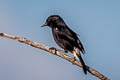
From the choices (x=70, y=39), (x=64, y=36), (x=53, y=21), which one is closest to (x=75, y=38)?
(x=70, y=39)

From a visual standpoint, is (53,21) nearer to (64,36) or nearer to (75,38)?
(64,36)

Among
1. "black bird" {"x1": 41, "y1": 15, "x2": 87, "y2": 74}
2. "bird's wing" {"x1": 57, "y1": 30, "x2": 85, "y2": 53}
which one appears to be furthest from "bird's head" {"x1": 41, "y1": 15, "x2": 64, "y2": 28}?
"bird's wing" {"x1": 57, "y1": 30, "x2": 85, "y2": 53}

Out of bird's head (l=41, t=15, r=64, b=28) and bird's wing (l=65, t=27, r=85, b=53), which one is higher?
bird's head (l=41, t=15, r=64, b=28)

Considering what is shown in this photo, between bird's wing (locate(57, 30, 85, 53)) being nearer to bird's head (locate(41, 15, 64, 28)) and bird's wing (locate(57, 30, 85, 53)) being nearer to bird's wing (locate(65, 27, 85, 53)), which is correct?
bird's wing (locate(65, 27, 85, 53))

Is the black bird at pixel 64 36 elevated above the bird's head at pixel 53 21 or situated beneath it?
situated beneath

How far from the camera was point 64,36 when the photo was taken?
8578 millimetres

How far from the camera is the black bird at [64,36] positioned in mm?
8117

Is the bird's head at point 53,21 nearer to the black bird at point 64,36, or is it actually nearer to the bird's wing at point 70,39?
the black bird at point 64,36

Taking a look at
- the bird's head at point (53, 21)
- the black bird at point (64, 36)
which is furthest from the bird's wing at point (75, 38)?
the bird's head at point (53, 21)

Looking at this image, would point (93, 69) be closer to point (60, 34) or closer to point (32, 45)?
point (32, 45)

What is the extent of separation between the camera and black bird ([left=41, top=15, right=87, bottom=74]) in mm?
8117

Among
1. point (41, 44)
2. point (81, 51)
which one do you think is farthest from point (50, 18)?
point (41, 44)

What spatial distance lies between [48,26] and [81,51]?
1.79 metres

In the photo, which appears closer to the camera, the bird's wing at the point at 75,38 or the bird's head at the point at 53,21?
the bird's wing at the point at 75,38
